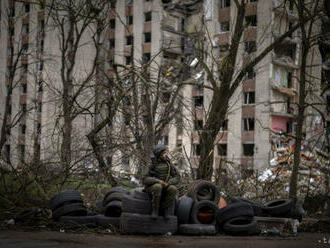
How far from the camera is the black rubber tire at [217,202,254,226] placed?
10.1 meters

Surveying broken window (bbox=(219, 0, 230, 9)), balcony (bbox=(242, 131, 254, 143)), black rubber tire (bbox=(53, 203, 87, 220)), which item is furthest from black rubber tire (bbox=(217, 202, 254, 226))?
broken window (bbox=(219, 0, 230, 9))

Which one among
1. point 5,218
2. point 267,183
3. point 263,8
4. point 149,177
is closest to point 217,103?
point 267,183

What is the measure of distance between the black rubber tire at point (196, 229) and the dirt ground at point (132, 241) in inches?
9.0

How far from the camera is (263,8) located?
38250 millimetres

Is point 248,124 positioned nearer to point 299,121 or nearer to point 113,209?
point 299,121

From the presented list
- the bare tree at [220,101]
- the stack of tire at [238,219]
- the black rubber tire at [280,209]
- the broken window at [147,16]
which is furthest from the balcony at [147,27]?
the stack of tire at [238,219]

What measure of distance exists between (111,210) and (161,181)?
6.05 feet

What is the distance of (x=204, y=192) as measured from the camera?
11281 mm

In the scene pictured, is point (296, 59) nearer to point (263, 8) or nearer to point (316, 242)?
point (263, 8)

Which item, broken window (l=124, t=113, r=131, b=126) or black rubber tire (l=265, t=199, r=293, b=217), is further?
broken window (l=124, t=113, r=131, b=126)

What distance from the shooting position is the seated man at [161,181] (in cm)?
936

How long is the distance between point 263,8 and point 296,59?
715cm

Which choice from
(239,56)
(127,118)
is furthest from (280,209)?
(239,56)

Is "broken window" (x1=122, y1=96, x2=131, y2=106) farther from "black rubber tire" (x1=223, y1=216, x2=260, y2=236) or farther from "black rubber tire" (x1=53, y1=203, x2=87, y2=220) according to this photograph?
"black rubber tire" (x1=223, y1=216, x2=260, y2=236)
